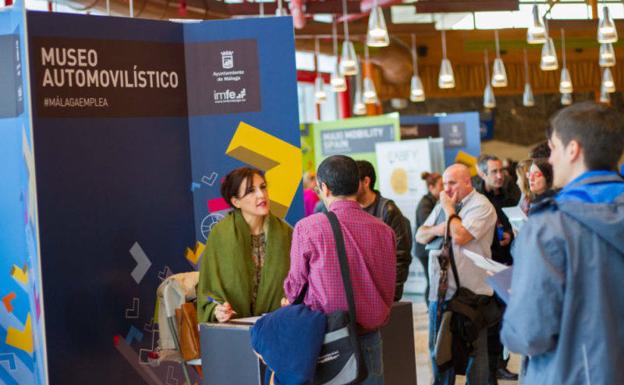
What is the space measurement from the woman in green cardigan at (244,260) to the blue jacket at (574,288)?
2.09m

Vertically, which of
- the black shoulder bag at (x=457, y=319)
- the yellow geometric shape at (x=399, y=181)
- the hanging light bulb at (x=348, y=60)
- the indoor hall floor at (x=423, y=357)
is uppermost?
the hanging light bulb at (x=348, y=60)

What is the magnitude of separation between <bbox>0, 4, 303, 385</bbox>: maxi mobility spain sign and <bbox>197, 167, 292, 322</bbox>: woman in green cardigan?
68 centimetres

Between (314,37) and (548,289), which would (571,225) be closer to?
(548,289)

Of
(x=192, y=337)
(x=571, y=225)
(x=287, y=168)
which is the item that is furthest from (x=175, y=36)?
(x=571, y=225)

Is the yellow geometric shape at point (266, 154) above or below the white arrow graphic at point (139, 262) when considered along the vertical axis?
above

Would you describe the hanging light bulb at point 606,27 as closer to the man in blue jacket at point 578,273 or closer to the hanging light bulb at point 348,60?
the hanging light bulb at point 348,60

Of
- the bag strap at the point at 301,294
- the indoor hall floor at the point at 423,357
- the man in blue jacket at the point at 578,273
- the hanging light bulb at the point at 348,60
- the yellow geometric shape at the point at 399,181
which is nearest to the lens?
the man in blue jacket at the point at 578,273

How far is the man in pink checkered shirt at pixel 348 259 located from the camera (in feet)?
11.2

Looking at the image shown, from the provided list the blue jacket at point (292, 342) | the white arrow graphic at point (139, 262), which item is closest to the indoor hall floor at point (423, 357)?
the white arrow graphic at point (139, 262)

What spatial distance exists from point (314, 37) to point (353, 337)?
13.7m

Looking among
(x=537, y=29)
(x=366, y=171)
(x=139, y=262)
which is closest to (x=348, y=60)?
(x=537, y=29)

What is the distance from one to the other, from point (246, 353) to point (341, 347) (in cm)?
61

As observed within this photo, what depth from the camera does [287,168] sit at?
5039mm

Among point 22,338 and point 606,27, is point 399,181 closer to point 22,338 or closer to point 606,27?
point 606,27
